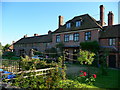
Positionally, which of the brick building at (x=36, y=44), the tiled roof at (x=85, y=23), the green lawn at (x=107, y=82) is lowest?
the green lawn at (x=107, y=82)

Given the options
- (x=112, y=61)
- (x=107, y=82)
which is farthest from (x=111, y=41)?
(x=107, y=82)

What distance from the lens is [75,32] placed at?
20984 millimetres

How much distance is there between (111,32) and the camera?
1772 centimetres

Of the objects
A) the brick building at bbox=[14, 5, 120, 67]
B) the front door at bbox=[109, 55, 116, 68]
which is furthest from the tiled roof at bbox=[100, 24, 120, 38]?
the front door at bbox=[109, 55, 116, 68]

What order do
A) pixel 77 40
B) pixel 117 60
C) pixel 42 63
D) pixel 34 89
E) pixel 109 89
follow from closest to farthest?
pixel 34 89 → pixel 109 89 → pixel 42 63 → pixel 117 60 → pixel 77 40

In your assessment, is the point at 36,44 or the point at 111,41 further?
the point at 36,44

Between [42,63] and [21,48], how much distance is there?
33.0 metres

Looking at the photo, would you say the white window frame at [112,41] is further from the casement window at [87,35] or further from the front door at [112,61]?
the casement window at [87,35]

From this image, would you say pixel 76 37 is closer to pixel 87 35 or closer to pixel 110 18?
pixel 87 35

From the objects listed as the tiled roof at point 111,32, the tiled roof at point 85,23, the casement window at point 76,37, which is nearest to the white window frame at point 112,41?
the tiled roof at point 111,32

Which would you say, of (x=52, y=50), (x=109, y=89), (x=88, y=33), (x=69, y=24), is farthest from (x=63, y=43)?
(x=109, y=89)

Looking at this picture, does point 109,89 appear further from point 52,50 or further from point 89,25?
point 52,50

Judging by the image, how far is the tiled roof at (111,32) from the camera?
666 inches

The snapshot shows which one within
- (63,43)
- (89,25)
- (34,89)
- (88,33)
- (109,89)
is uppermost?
(89,25)
